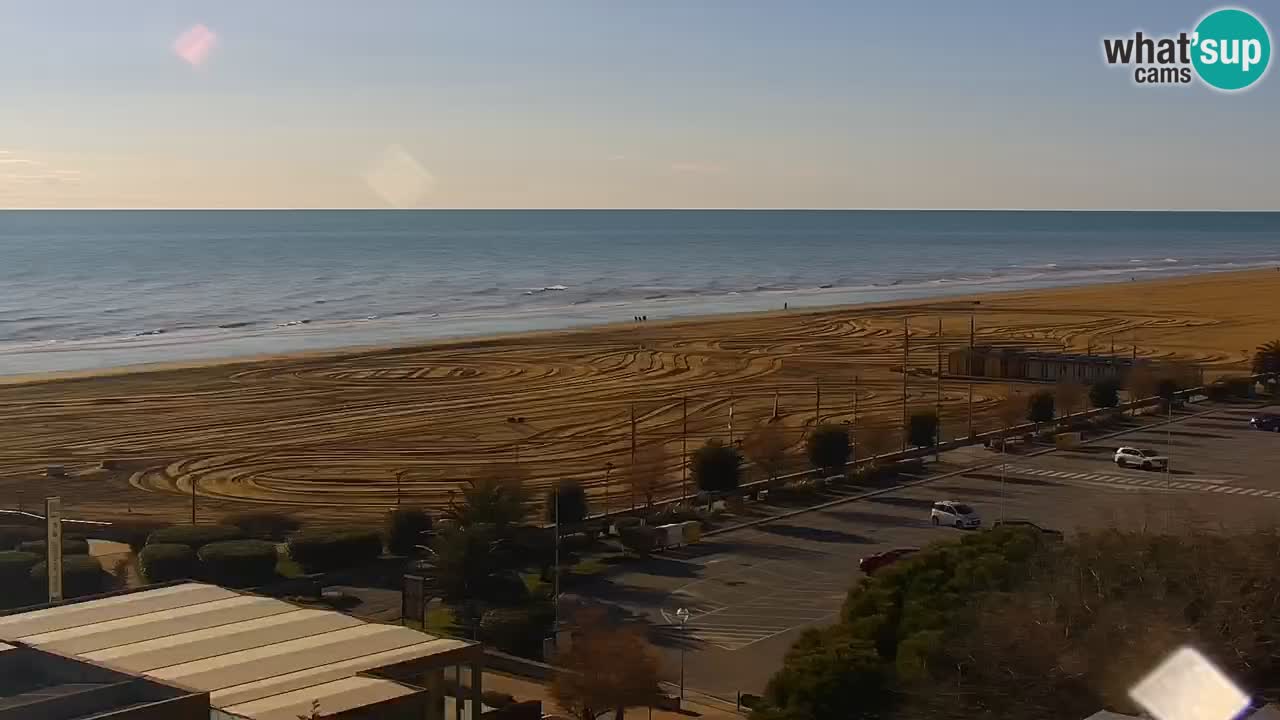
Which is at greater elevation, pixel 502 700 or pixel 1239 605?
pixel 1239 605

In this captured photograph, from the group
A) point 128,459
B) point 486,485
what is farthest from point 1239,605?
point 128,459

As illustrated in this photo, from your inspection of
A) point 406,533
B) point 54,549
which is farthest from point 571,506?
point 54,549

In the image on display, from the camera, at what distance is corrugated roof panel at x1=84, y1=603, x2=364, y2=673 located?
1454 centimetres

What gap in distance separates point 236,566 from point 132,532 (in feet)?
17.2

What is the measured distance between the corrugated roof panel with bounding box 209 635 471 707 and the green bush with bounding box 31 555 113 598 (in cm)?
1280

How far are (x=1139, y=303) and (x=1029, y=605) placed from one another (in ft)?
290

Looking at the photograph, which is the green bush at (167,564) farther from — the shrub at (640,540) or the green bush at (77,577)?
the shrub at (640,540)

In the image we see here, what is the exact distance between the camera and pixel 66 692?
12.9 metres

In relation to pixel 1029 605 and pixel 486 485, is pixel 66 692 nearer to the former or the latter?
pixel 1029 605

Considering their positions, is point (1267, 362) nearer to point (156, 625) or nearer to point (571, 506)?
point (571, 506)

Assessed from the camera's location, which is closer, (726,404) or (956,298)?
(726,404)

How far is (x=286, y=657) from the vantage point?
14844 millimetres

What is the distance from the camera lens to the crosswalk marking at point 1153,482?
120 feet

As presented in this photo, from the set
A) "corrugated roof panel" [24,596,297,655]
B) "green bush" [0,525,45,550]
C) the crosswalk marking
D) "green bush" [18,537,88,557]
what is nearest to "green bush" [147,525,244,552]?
"green bush" [18,537,88,557]
